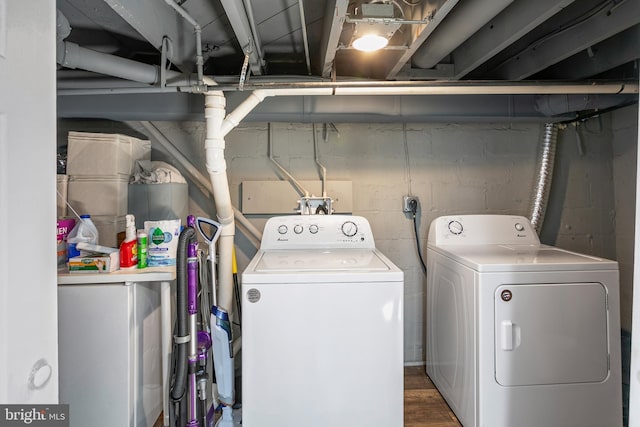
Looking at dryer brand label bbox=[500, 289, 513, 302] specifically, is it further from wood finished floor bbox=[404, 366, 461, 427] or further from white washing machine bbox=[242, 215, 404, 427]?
wood finished floor bbox=[404, 366, 461, 427]

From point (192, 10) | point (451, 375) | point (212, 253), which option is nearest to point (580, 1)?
point (192, 10)

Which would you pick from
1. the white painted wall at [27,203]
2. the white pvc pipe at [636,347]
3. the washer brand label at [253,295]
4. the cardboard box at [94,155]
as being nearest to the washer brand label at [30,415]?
the white painted wall at [27,203]

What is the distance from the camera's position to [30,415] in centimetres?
67

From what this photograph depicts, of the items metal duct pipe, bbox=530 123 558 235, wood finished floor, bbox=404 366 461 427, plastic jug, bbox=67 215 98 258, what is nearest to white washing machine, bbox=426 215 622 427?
wood finished floor, bbox=404 366 461 427

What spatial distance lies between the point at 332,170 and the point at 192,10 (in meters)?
1.21

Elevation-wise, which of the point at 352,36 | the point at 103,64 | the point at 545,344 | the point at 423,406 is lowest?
the point at 423,406

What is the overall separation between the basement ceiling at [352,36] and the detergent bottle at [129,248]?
0.68m

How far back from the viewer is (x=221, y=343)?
5.70ft

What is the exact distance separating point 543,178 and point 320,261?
1660mm

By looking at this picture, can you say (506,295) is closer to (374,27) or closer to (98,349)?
(374,27)

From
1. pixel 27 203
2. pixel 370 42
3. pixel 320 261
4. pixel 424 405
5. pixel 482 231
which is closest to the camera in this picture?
pixel 27 203

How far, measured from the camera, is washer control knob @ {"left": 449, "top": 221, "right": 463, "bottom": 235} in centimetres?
218

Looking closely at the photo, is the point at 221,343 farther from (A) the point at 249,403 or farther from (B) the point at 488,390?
(B) the point at 488,390

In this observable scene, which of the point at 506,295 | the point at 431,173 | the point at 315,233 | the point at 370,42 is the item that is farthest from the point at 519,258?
the point at 370,42
